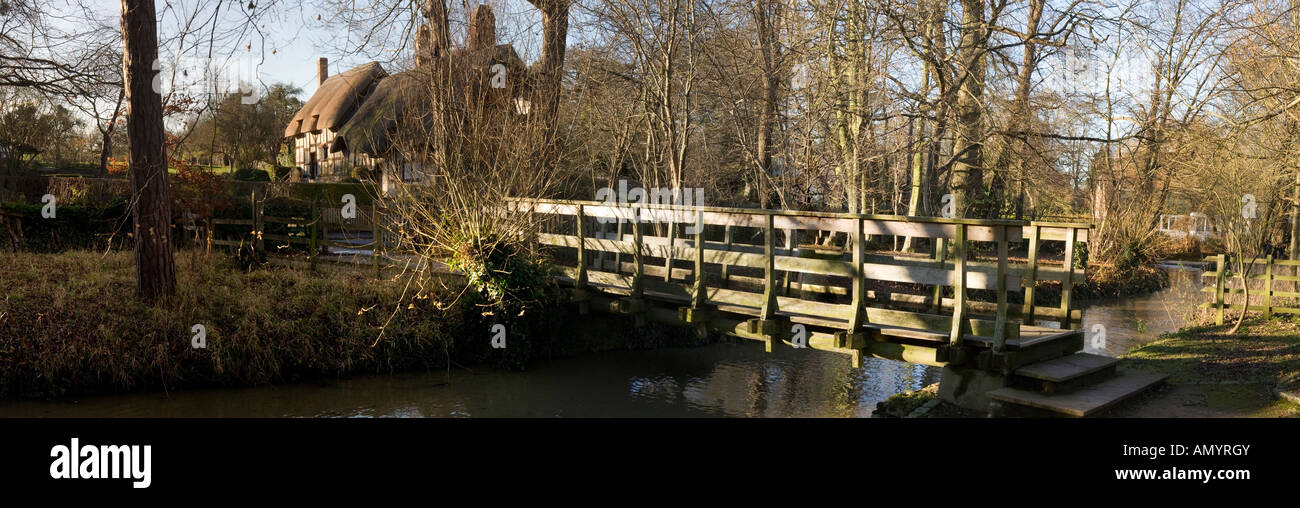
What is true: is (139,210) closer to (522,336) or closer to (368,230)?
(522,336)

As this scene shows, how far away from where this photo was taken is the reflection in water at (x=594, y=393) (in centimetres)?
970

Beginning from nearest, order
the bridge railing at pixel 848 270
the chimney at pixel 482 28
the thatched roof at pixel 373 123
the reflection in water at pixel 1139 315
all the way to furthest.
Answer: the bridge railing at pixel 848 270 < the chimney at pixel 482 28 < the reflection in water at pixel 1139 315 < the thatched roof at pixel 373 123

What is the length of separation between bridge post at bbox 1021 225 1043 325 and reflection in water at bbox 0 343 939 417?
6.42ft

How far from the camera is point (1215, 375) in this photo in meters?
9.27

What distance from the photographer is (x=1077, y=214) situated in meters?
24.3

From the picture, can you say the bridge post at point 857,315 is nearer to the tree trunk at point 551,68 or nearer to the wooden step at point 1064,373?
the wooden step at point 1064,373

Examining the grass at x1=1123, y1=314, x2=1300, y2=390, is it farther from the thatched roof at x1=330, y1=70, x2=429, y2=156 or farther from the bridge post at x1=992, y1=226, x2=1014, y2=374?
the thatched roof at x1=330, y1=70, x2=429, y2=156

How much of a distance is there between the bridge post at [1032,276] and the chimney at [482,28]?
7.43 meters

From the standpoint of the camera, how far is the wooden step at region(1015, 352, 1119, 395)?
25.1 ft

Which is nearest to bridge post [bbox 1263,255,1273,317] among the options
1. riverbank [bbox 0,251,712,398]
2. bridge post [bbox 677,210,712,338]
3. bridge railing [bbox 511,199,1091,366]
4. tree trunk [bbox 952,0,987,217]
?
tree trunk [bbox 952,0,987,217]

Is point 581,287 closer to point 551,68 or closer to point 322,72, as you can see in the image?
point 551,68

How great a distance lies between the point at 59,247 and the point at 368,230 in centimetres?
771

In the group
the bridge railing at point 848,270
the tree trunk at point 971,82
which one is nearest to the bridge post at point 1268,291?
the tree trunk at point 971,82

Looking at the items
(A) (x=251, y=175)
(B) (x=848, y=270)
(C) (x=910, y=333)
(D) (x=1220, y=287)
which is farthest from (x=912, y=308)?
(A) (x=251, y=175)
